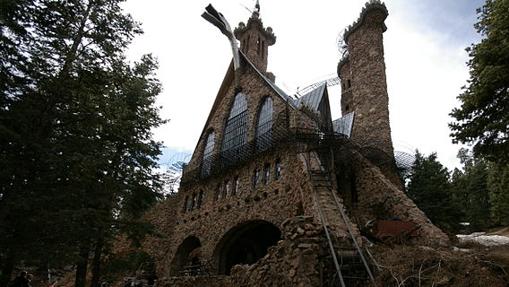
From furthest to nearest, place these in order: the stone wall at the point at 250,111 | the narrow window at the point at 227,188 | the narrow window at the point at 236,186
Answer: the narrow window at the point at 227,188
the narrow window at the point at 236,186
the stone wall at the point at 250,111

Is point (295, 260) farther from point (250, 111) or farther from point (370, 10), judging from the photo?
point (370, 10)

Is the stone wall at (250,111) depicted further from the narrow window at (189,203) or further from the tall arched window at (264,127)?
the narrow window at (189,203)

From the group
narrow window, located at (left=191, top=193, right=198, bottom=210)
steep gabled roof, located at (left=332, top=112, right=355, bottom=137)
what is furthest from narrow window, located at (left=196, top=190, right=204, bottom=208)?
steep gabled roof, located at (left=332, top=112, right=355, bottom=137)

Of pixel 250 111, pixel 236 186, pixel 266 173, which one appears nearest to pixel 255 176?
pixel 266 173

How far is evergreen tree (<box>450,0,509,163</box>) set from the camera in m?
8.02

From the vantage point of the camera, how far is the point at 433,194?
821 inches

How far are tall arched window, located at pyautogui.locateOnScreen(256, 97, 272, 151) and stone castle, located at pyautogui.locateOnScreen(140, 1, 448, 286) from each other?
75 millimetres

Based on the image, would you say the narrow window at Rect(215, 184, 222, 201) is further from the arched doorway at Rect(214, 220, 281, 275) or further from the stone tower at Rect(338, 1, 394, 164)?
the stone tower at Rect(338, 1, 394, 164)

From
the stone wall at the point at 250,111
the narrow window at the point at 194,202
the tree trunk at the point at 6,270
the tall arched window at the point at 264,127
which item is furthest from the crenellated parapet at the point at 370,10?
the tree trunk at the point at 6,270

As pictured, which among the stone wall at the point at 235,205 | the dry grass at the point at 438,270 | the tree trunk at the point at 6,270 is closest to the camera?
the dry grass at the point at 438,270

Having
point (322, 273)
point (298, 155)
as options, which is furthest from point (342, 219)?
point (298, 155)

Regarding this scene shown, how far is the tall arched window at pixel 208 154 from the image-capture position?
2102 cm

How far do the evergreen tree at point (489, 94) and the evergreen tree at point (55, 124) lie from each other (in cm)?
940

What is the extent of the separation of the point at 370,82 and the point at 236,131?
9001 mm
